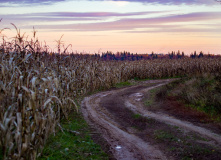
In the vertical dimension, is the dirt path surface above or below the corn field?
below

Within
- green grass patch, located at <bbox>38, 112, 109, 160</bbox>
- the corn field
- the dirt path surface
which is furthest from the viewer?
the dirt path surface

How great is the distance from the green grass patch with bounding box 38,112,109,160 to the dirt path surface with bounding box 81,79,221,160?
20.8 inches

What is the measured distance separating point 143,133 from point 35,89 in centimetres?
489

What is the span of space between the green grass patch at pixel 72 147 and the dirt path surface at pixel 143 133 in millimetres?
528

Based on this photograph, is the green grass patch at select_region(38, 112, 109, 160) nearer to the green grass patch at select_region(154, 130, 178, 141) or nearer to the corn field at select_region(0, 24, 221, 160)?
the corn field at select_region(0, 24, 221, 160)

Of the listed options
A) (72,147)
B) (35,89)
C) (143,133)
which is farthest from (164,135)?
(35,89)

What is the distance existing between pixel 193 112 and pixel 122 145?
5.58 meters

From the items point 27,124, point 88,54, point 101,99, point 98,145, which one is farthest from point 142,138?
point 88,54

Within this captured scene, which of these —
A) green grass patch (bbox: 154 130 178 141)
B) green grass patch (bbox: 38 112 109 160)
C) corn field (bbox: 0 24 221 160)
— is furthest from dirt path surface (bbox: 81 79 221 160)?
corn field (bbox: 0 24 221 160)

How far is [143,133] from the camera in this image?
355 inches

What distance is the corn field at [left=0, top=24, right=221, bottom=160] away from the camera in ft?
16.6

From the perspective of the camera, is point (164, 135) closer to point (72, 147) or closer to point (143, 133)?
point (143, 133)

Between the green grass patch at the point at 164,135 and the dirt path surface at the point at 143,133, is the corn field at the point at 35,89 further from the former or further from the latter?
the green grass patch at the point at 164,135

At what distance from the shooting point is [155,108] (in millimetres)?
13312
